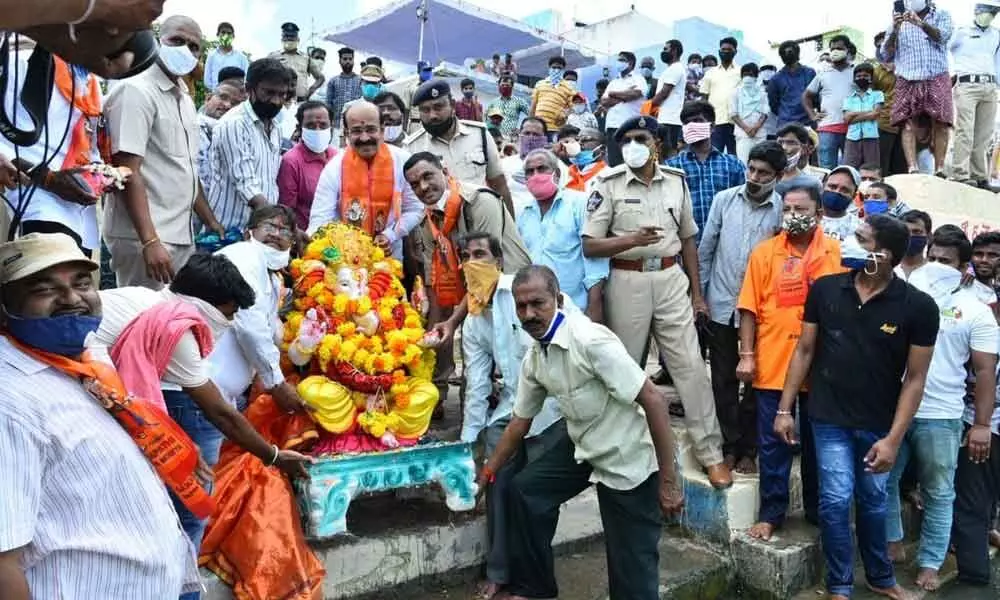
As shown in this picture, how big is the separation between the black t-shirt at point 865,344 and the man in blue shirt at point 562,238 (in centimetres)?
132

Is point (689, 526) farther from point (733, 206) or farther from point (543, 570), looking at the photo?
point (733, 206)

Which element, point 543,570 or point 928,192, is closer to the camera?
point 543,570

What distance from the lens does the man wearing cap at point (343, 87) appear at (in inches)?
385

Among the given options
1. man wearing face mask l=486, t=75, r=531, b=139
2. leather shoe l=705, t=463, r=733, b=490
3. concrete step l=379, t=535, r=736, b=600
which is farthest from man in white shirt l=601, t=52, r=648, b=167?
concrete step l=379, t=535, r=736, b=600

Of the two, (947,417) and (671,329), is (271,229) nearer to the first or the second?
(671,329)

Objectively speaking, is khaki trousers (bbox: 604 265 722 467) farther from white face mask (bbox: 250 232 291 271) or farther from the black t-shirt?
white face mask (bbox: 250 232 291 271)

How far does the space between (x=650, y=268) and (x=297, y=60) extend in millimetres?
6961

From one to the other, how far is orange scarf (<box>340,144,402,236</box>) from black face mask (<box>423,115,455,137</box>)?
638mm

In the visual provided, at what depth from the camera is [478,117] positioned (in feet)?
36.3

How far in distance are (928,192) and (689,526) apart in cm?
548

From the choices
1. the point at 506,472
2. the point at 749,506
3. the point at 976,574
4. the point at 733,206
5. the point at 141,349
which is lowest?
the point at 976,574

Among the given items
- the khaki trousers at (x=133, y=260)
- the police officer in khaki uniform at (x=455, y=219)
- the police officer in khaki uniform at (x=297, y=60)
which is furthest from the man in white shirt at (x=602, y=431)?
the police officer in khaki uniform at (x=297, y=60)

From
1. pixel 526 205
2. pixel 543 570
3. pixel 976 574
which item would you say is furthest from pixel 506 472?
pixel 976 574

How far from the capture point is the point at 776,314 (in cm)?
499
